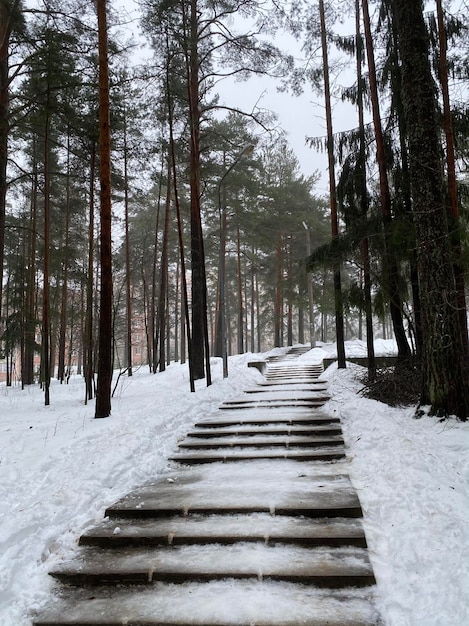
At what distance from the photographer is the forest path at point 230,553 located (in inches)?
83.0

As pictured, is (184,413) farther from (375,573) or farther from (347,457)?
(375,573)

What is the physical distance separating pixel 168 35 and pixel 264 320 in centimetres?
2312

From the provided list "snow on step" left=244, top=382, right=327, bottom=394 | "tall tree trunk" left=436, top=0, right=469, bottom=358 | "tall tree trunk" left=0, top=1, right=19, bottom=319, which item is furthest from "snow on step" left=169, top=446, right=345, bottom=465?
"tall tree trunk" left=0, top=1, right=19, bottom=319

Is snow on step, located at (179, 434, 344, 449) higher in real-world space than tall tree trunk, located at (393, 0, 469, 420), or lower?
lower

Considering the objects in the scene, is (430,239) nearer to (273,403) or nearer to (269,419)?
(269,419)

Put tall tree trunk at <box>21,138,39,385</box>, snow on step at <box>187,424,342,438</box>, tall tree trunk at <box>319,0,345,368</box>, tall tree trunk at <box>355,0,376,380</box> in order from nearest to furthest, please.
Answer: snow on step at <box>187,424,342,438</box>
tall tree trunk at <box>355,0,376,380</box>
tall tree trunk at <box>319,0,345,368</box>
tall tree trunk at <box>21,138,39,385</box>

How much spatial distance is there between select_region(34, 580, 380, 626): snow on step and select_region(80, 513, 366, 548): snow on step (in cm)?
40

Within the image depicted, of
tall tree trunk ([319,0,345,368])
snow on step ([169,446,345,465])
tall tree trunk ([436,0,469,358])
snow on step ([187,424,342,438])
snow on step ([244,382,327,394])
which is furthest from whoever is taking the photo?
tall tree trunk ([319,0,345,368])

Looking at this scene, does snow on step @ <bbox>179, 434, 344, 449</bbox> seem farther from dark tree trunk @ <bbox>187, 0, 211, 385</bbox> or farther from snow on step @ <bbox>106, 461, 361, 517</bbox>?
dark tree trunk @ <bbox>187, 0, 211, 385</bbox>

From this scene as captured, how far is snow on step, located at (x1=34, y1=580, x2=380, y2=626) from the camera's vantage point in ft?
6.62

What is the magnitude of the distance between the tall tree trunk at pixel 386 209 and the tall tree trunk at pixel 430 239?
1704 millimetres

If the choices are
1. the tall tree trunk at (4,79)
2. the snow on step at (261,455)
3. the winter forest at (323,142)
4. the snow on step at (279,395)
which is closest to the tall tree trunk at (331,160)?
the winter forest at (323,142)

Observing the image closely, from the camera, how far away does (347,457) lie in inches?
162

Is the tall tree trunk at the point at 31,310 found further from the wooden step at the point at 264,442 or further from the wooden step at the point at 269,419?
the wooden step at the point at 264,442
